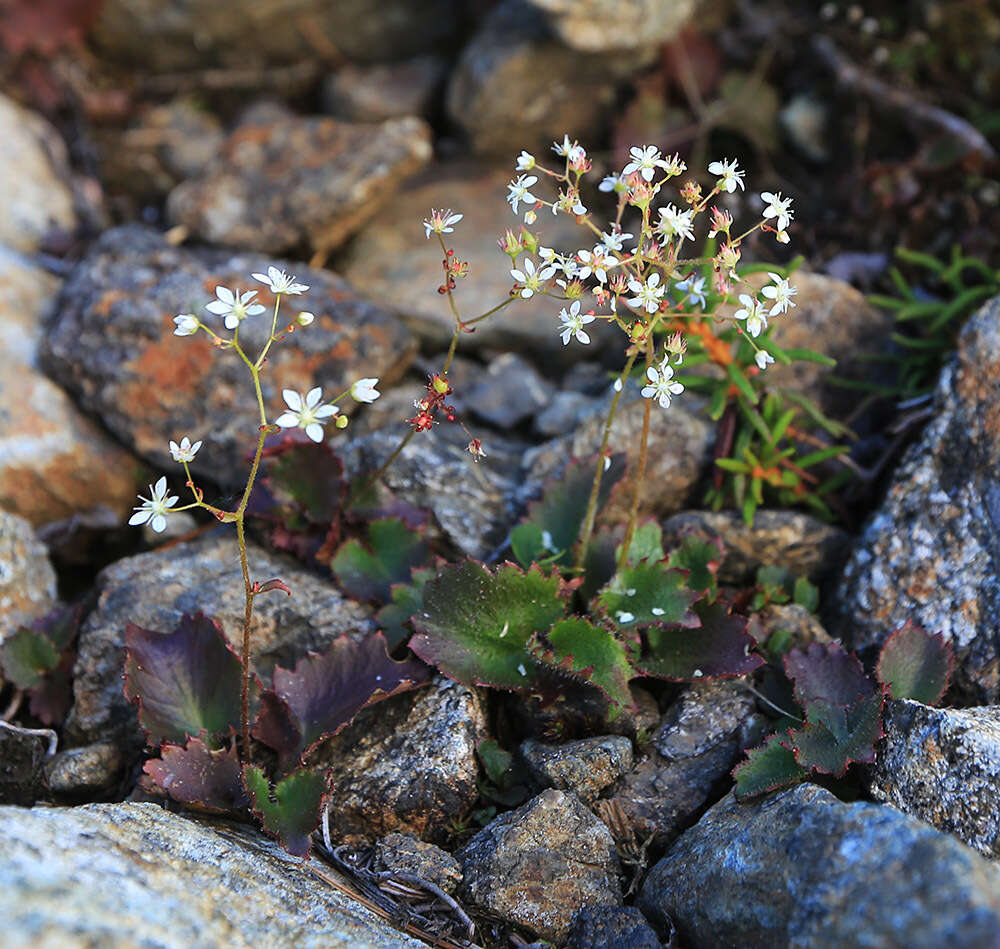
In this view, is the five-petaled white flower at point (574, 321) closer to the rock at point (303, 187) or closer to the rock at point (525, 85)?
the rock at point (303, 187)

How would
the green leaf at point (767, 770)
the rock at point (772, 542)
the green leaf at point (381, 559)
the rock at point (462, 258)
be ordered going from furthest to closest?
1. the rock at point (462, 258)
2. the rock at point (772, 542)
3. the green leaf at point (381, 559)
4. the green leaf at point (767, 770)

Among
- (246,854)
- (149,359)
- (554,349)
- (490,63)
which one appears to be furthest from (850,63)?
(246,854)

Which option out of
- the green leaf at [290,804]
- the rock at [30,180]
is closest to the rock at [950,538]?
the green leaf at [290,804]

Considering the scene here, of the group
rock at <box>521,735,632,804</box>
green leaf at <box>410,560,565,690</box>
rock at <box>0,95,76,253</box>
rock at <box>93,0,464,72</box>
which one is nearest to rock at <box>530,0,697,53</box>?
rock at <box>93,0,464,72</box>

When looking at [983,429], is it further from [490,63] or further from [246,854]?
[490,63]

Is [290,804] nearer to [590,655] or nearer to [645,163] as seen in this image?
[590,655]

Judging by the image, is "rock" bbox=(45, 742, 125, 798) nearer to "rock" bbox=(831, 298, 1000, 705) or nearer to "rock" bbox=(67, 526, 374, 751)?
"rock" bbox=(67, 526, 374, 751)

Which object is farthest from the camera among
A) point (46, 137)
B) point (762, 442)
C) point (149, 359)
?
point (46, 137)

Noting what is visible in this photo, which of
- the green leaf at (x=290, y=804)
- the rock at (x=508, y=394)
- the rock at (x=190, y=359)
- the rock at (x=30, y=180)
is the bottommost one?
the green leaf at (x=290, y=804)
